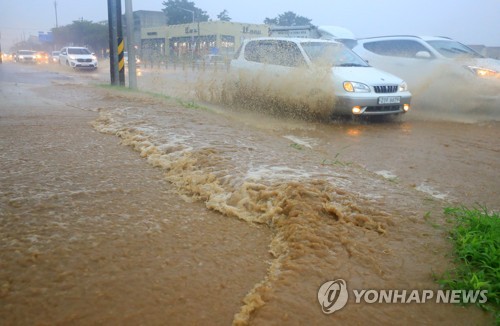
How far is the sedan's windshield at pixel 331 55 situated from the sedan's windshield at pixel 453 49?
6.85 ft

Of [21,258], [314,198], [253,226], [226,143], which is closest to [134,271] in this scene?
[21,258]

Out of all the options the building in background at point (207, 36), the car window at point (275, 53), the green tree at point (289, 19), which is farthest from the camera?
the green tree at point (289, 19)

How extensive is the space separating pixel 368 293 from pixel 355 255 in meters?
0.32

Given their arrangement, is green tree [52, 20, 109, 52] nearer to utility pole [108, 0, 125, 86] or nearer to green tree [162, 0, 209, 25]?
green tree [162, 0, 209, 25]

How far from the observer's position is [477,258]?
216 centimetres

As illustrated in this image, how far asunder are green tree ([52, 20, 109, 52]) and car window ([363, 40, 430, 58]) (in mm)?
45970

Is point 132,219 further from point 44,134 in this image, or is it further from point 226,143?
point 44,134

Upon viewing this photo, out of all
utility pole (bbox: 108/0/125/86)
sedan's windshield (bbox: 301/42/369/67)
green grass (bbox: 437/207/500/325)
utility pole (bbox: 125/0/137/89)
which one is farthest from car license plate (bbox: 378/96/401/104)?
utility pole (bbox: 108/0/125/86)

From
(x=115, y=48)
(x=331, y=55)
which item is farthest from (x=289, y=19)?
(x=331, y=55)

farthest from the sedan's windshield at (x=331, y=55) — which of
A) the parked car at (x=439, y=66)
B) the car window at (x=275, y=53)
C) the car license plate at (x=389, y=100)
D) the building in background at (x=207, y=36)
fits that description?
the building in background at (x=207, y=36)

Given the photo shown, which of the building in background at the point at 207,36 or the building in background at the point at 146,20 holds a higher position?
the building in background at the point at 146,20

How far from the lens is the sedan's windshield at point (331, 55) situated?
7793 millimetres

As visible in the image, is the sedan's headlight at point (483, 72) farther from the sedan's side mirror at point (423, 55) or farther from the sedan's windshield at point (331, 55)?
the sedan's windshield at point (331, 55)

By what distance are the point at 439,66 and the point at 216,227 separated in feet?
25.0
